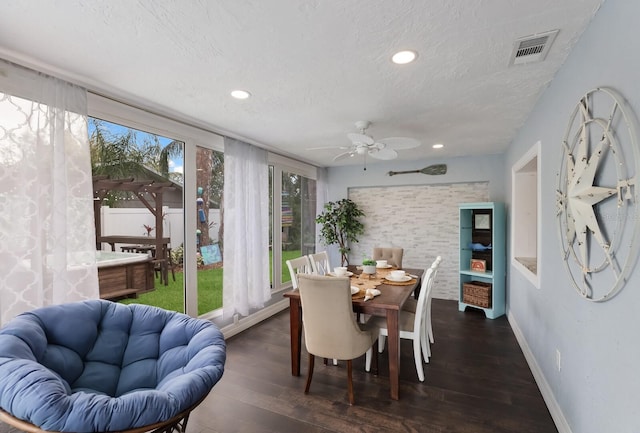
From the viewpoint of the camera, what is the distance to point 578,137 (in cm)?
165

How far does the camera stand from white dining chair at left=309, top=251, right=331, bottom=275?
3725mm

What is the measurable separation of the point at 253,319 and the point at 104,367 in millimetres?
2470

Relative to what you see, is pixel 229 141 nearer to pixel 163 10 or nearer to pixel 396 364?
pixel 163 10

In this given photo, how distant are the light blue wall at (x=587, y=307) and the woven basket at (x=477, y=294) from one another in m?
1.52

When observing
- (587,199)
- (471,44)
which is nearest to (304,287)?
(587,199)

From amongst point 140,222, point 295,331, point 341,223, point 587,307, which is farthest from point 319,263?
point 587,307

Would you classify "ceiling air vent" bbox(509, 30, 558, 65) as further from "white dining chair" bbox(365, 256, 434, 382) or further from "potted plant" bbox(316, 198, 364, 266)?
"potted plant" bbox(316, 198, 364, 266)

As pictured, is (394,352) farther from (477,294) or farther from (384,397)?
(477,294)

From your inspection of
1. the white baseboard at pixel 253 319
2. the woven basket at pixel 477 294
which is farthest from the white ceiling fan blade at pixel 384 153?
the white baseboard at pixel 253 319

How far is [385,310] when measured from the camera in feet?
7.77

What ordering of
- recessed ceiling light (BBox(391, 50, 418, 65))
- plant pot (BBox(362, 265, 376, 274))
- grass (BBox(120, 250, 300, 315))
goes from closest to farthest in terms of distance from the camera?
recessed ceiling light (BBox(391, 50, 418, 65)), grass (BBox(120, 250, 300, 315)), plant pot (BBox(362, 265, 376, 274))

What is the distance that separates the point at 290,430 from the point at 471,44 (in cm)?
267

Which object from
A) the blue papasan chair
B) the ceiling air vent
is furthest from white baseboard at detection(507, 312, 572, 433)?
the ceiling air vent

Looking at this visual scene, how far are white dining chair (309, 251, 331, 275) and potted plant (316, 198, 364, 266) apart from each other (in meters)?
1.40
